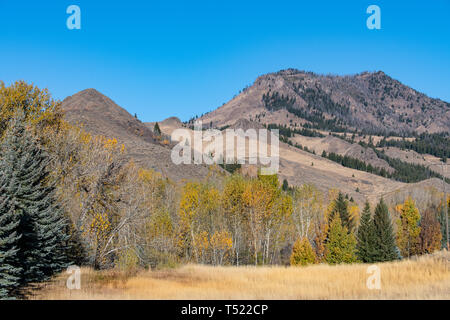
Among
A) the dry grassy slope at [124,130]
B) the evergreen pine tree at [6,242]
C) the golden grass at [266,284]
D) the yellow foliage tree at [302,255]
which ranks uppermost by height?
the dry grassy slope at [124,130]

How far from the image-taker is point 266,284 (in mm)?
16109

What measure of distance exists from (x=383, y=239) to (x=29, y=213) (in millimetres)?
50519

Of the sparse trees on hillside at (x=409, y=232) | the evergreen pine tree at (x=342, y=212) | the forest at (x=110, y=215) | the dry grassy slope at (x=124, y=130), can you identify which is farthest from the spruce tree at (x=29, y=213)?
the sparse trees on hillside at (x=409, y=232)

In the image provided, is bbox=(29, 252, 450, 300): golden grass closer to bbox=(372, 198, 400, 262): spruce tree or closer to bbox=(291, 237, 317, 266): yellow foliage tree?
bbox=(291, 237, 317, 266): yellow foliage tree

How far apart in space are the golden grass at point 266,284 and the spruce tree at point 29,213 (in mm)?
1066

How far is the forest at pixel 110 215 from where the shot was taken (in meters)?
15.4

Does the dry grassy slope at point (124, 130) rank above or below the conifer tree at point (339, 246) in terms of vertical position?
above

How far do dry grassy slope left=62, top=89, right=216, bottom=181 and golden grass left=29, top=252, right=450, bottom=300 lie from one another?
56622 mm

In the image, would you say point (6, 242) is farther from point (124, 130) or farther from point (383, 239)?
point (124, 130)

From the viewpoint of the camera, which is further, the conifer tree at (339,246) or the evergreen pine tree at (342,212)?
the evergreen pine tree at (342,212)

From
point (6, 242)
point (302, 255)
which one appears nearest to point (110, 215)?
point (6, 242)

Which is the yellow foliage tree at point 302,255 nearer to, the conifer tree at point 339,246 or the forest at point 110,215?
the forest at point 110,215

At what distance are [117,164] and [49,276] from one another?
11.3m
